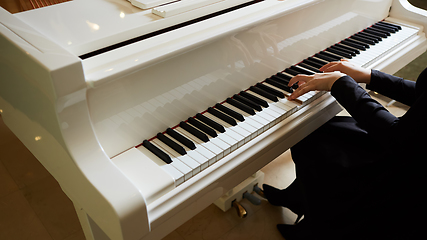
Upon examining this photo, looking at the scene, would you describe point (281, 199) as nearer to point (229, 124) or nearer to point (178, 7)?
point (229, 124)

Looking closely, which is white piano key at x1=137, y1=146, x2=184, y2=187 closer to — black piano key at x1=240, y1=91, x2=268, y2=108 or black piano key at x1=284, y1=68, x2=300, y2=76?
black piano key at x1=240, y1=91, x2=268, y2=108

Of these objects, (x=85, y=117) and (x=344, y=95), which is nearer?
(x=85, y=117)

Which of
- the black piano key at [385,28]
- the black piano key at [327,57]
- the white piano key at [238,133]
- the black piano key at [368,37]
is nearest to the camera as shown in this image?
the white piano key at [238,133]

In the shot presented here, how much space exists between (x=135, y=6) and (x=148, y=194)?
84cm

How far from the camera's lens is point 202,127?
1.37m

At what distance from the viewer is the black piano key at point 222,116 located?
1408 mm

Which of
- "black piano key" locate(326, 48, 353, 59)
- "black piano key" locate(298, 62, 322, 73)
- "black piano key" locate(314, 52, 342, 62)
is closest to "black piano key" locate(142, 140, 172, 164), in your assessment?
"black piano key" locate(298, 62, 322, 73)

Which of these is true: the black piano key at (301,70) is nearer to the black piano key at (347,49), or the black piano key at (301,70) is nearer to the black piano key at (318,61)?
the black piano key at (318,61)

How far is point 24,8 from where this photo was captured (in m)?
1.97

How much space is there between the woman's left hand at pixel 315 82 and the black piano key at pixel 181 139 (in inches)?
22.1

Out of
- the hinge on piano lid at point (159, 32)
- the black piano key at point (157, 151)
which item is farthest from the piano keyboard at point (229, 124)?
the hinge on piano lid at point (159, 32)

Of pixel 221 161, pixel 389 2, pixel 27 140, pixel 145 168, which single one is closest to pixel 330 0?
pixel 389 2

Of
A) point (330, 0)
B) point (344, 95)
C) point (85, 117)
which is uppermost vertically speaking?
point (330, 0)

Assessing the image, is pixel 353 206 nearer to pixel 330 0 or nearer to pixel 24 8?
pixel 330 0
